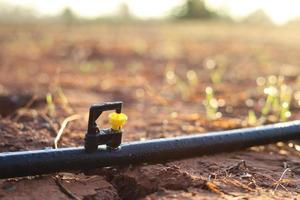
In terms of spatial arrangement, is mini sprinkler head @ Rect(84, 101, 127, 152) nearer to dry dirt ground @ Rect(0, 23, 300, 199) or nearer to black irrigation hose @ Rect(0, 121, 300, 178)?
black irrigation hose @ Rect(0, 121, 300, 178)

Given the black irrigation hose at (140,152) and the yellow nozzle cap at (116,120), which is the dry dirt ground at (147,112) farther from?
the yellow nozzle cap at (116,120)

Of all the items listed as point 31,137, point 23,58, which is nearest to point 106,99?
point 31,137

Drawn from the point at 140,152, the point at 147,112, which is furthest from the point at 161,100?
the point at 140,152

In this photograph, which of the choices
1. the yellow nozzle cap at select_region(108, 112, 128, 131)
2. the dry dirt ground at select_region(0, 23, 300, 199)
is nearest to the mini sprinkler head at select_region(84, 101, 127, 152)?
the yellow nozzle cap at select_region(108, 112, 128, 131)

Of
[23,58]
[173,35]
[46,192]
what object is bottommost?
[46,192]

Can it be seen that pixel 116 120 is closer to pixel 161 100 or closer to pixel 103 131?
pixel 103 131

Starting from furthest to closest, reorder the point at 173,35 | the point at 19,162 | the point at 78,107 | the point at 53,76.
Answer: the point at 173,35, the point at 53,76, the point at 78,107, the point at 19,162

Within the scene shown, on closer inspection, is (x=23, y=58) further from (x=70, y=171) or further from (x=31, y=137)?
(x=70, y=171)
